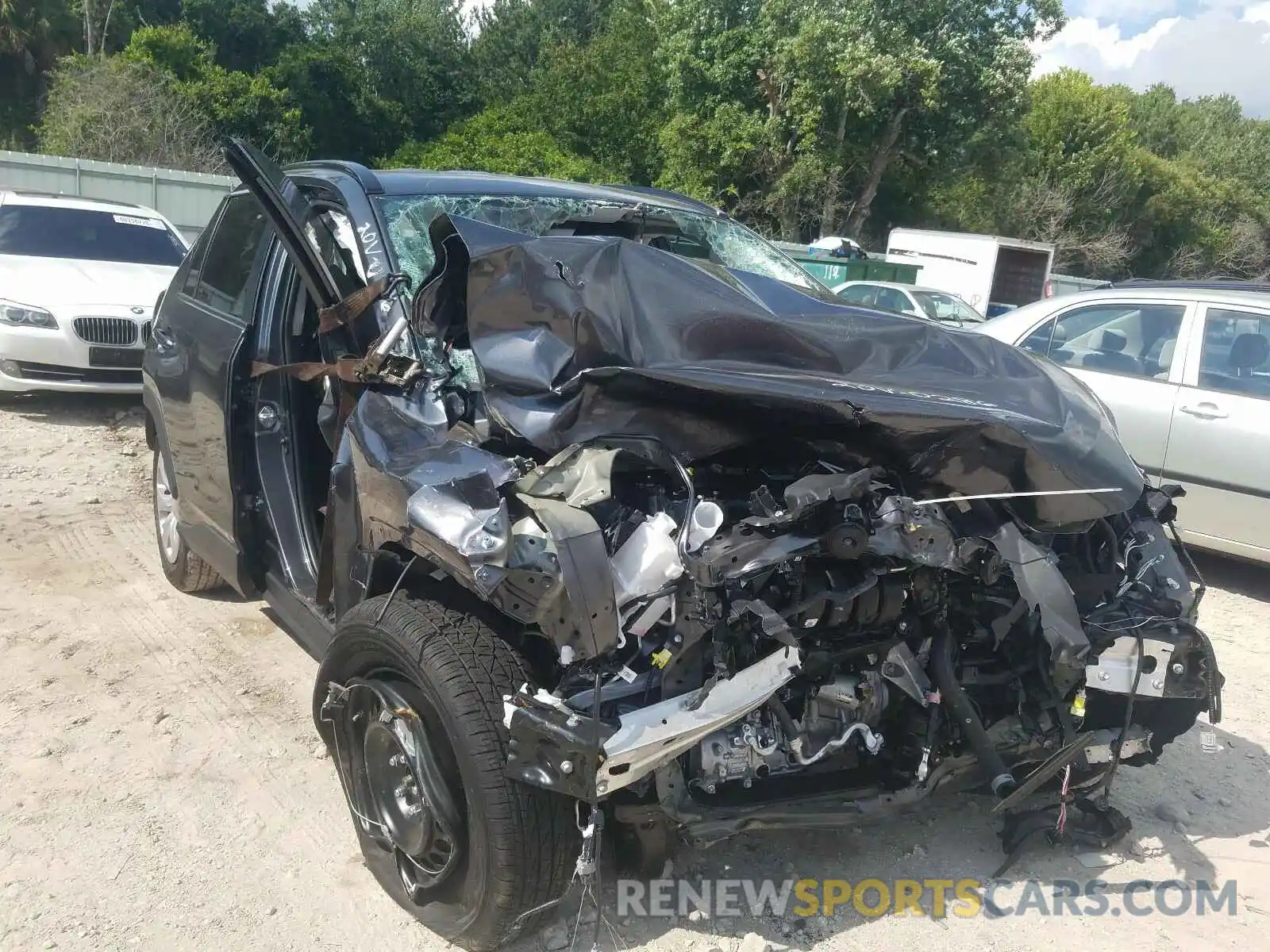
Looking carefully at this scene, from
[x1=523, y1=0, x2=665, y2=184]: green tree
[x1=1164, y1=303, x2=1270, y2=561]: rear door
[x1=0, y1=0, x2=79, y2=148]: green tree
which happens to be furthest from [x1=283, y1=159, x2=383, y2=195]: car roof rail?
[x1=0, y1=0, x2=79, y2=148]: green tree

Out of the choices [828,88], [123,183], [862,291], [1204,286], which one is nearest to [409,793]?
[1204,286]

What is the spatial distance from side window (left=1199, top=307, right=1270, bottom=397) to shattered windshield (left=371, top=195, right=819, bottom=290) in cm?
305

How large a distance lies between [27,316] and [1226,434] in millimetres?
8432

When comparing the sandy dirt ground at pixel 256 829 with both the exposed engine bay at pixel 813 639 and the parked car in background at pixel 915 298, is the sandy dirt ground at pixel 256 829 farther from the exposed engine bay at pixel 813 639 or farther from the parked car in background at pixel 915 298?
the parked car in background at pixel 915 298

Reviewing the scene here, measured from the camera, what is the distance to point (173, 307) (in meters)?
4.53

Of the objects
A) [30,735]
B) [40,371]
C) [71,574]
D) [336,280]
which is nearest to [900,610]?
[336,280]

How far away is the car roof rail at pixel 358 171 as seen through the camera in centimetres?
342

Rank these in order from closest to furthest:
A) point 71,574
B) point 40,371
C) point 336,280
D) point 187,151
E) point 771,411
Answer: point 771,411 < point 336,280 < point 71,574 < point 40,371 < point 187,151

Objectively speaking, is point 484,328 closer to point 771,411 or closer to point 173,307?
point 771,411

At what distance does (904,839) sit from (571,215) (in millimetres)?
2394

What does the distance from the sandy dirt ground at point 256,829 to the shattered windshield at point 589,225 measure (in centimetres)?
178

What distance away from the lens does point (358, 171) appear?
3.54 metres

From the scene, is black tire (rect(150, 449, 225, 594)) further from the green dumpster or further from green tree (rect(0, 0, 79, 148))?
green tree (rect(0, 0, 79, 148))

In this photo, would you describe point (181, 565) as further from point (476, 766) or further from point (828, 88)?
point (828, 88)
